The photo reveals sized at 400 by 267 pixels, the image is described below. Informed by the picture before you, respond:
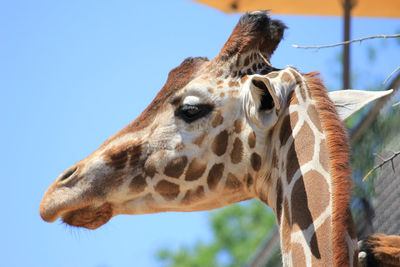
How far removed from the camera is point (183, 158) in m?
3.40

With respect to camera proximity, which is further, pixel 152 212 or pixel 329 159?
pixel 152 212

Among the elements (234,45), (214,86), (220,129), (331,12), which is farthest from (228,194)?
(331,12)

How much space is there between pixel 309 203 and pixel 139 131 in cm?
102

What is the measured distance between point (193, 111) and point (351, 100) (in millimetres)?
807

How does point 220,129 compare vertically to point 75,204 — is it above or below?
above

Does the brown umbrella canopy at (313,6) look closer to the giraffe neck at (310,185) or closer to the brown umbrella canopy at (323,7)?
the brown umbrella canopy at (323,7)

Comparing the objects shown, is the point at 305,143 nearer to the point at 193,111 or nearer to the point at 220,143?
the point at 220,143

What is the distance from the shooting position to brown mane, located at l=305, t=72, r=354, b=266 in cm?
276

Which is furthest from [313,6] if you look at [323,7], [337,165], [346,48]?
[337,165]

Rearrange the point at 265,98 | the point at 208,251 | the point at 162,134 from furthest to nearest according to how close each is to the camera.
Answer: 1. the point at 208,251
2. the point at 162,134
3. the point at 265,98

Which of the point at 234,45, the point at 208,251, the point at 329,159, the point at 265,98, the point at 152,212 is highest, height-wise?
the point at 234,45

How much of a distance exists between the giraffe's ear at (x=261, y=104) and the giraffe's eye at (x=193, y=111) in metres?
0.23

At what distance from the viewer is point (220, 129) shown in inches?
133

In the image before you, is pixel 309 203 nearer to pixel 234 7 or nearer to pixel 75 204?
pixel 75 204
